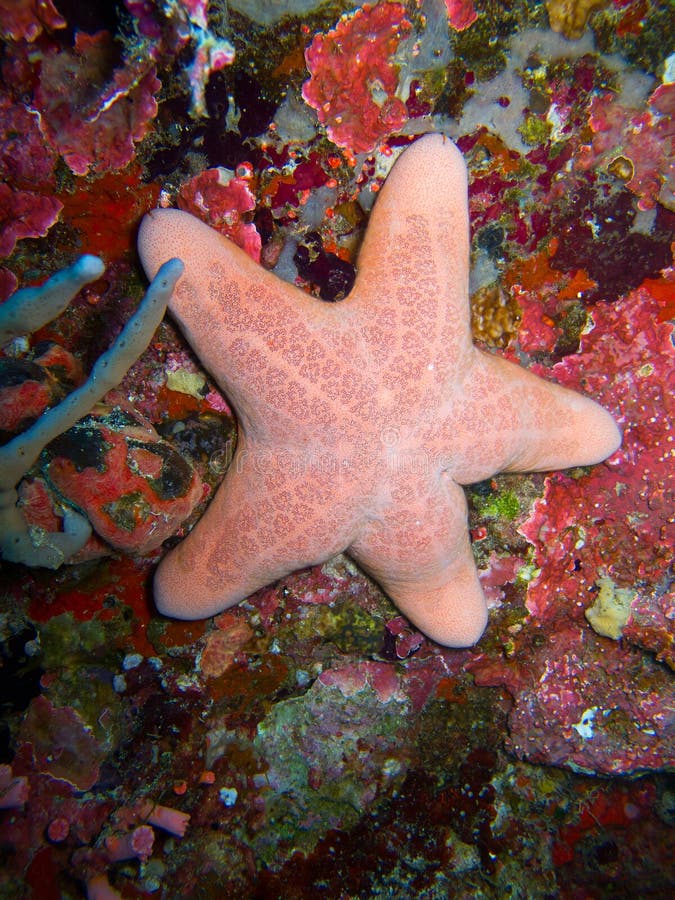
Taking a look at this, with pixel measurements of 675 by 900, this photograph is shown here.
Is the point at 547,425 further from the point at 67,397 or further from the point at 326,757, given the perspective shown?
the point at 326,757

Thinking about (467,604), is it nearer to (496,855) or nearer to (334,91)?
(334,91)

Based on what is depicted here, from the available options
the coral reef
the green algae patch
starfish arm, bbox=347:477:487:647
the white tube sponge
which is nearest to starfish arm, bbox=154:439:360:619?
starfish arm, bbox=347:477:487:647

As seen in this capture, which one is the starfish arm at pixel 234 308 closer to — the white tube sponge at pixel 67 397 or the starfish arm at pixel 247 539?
the white tube sponge at pixel 67 397

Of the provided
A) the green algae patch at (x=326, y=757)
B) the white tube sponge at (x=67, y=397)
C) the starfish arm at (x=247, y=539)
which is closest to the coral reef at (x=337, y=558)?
the green algae patch at (x=326, y=757)

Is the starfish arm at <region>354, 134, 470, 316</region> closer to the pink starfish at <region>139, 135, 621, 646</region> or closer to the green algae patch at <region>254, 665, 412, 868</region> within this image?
the pink starfish at <region>139, 135, 621, 646</region>

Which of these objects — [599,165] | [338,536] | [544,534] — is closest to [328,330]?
[338,536]

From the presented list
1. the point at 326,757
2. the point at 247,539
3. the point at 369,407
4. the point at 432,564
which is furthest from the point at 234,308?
the point at 326,757
